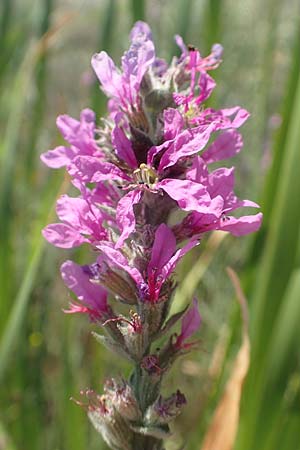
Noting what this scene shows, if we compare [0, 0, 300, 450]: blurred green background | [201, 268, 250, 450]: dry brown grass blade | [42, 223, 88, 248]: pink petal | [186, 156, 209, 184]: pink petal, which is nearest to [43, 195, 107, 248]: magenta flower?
[42, 223, 88, 248]: pink petal

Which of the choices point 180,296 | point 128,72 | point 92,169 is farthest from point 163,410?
point 180,296

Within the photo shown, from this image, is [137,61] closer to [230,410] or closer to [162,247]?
[162,247]

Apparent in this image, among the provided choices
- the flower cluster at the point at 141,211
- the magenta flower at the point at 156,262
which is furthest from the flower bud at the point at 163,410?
the magenta flower at the point at 156,262

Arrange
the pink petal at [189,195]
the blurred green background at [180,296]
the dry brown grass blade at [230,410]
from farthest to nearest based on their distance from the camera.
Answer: the blurred green background at [180,296]
the dry brown grass blade at [230,410]
the pink petal at [189,195]

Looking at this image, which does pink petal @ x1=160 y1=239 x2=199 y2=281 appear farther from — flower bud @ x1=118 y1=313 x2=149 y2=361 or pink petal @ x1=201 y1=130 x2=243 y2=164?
pink petal @ x1=201 y1=130 x2=243 y2=164

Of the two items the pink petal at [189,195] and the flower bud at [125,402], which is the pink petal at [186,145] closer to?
the pink petal at [189,195]

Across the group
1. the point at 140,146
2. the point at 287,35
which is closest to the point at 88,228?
the point at 140,146
